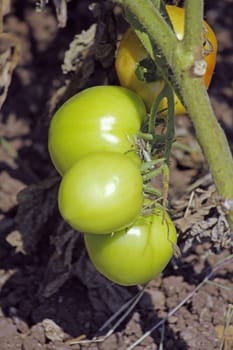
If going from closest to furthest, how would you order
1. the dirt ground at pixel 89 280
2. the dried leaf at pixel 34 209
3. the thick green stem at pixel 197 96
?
the thick green stem at pixel 197 96 < the dirt ground at pixel 89 280 < the dried leaf at pixel 34 209

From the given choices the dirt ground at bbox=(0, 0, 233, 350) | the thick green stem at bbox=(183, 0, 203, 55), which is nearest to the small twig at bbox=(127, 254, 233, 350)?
the dirt ground at bbox=(0, 0, 233, 350)

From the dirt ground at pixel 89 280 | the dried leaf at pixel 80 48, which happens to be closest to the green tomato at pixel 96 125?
the dirt ground at pixel 89 280

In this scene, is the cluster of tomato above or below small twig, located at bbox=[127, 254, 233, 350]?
above

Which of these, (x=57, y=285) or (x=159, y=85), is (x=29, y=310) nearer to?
(x=57, y=285)

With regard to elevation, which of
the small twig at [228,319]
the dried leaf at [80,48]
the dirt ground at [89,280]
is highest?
the dried leaf at [80,48]

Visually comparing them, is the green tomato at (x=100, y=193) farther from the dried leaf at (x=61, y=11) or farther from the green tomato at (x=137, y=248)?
the dried leaf at (x=61, y=11)

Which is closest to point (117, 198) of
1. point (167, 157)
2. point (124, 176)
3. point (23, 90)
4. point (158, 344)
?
point (124, 176)

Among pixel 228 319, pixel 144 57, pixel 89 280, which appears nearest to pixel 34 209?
pixel 89 280

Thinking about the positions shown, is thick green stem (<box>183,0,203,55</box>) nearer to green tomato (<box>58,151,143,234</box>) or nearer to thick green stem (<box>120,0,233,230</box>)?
thick green stem (<box>120,0,233,230</box>)
